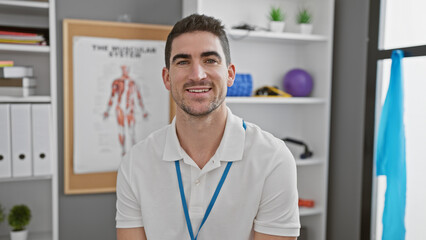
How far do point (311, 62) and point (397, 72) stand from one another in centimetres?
74

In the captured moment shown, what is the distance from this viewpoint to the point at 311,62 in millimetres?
2801

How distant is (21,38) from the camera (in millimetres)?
2197

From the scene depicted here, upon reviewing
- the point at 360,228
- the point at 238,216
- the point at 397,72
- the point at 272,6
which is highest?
the point at 272,6

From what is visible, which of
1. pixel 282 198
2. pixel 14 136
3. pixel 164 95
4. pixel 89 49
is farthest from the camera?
pixel 164 95

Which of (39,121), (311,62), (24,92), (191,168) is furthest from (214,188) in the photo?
(311,62)

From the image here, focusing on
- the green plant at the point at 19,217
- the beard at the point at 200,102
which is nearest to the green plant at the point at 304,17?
the beard at the point at 200,102

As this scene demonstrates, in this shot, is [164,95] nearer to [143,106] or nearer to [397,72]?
[143,106]

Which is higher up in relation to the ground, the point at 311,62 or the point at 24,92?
the point at 311,62

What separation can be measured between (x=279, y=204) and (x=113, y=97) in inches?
60.9

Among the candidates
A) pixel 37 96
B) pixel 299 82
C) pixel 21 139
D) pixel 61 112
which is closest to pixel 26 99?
pixel 37 96

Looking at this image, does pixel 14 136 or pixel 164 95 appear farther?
pixel 164 95

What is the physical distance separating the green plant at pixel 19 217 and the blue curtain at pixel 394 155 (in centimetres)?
204

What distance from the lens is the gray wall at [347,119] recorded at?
251 cm

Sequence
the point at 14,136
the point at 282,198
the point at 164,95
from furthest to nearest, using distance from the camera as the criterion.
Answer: the point at 164,95
the point at 14,136
the point at 282,198
